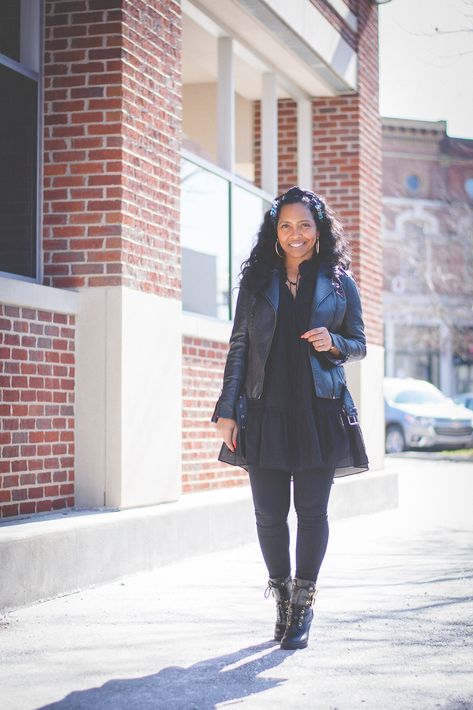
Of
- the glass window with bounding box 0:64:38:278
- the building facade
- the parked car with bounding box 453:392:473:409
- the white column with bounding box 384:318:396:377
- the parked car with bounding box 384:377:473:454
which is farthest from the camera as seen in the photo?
the white column with bounding box 384:318:396:377

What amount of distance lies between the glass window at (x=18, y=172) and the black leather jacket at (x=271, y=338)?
228 cm

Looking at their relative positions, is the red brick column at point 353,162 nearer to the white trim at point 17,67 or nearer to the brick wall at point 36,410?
the white trim at point 17,67

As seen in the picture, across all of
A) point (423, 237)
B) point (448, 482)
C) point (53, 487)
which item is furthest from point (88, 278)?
point (423, 237)

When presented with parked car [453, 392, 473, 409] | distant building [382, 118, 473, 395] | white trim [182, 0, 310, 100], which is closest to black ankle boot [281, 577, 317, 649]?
white trim [182, 0, 310, 100]

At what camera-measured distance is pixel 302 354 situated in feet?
16.0

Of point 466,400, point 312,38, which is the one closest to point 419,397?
point 466,400

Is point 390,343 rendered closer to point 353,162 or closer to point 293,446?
point 353,162

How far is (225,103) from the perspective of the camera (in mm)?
9688

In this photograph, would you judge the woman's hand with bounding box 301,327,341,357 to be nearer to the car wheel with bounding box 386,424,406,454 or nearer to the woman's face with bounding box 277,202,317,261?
the woman's face with bounding box 277,202,317,261

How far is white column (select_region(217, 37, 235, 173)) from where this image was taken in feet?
31.8

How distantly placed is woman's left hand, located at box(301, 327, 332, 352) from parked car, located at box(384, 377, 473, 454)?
60.7 feet

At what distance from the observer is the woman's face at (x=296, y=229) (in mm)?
4977

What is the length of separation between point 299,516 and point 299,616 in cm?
42

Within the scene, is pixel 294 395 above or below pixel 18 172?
below
